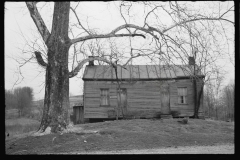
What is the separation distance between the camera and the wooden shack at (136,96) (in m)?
25.2

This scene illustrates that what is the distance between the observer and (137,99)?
25406 millimetres

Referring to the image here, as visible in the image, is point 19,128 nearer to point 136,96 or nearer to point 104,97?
point 104,97

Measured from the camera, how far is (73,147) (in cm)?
945

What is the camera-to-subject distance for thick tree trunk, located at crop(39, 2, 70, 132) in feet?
35.0

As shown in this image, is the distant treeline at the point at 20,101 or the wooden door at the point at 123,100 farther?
the distant treeline at the point at 20,101

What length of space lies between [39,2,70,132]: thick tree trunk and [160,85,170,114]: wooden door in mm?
15981

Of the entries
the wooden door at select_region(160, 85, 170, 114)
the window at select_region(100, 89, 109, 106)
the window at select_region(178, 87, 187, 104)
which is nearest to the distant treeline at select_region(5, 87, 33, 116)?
the window at select_region(100, 89, 109, 106)

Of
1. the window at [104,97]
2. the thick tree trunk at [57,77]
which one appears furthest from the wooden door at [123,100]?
the thick tree trunk at [57,77]

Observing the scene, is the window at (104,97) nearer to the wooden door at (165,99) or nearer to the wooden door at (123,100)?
the wooden door at (123,100)

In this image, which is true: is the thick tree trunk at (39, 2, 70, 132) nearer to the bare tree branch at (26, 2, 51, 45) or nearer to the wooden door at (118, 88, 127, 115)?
the bare tree branch at (26, 2, 51, 45)

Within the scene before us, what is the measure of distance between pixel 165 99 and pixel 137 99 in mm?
3007

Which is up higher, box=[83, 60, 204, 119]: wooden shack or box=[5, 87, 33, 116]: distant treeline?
box=[83, 60, 204, 119]: wooden shack
